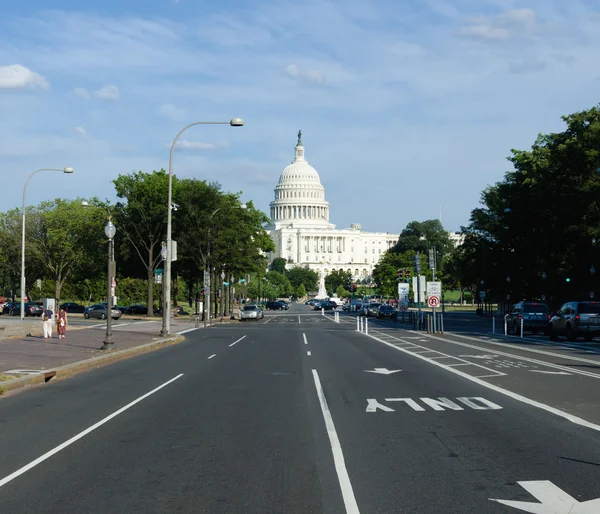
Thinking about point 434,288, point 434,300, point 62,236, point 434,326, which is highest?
point 62,236

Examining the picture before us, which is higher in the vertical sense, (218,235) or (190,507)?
(218,235)

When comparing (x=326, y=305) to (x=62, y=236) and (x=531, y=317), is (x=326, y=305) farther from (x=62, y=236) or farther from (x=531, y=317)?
(x=531, y=317)

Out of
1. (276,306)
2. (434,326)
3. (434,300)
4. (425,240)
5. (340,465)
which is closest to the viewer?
(340,465)

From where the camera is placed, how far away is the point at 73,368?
22734 millimetres

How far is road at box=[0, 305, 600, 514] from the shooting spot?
7.95 meters

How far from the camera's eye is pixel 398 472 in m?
9.11

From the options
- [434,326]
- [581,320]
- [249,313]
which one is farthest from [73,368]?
[249,313]

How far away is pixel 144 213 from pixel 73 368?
2265 inches

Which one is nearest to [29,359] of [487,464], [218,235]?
[487,464]

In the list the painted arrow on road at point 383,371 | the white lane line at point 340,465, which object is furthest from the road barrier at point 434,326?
the white lane line at point 340,465

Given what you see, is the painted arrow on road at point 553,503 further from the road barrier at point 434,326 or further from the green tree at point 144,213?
the green tree at point 144,213

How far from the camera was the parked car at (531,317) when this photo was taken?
4697 cm

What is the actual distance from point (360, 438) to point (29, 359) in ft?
53.1

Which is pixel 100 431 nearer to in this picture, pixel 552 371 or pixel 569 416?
pixel 569 416
